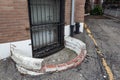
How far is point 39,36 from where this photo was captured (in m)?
4.71

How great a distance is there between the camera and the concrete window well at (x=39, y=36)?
362 centimetres

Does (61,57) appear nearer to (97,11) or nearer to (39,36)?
(39,36)

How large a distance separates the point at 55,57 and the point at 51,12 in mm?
1670

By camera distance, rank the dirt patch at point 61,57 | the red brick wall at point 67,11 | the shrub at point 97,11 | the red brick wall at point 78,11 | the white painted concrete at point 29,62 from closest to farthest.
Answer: the white painted concrete at point 29,62
the dirt patch at point 61,57
the red brick wall at point 67,11
the red brick wall at point 78,11
the shrub at point 97,11

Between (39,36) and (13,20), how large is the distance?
3.86 feet

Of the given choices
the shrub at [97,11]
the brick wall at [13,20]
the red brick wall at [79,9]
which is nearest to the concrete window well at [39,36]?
the brick wall at [13,20]

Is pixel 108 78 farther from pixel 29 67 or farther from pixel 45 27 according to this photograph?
pixel 45 27

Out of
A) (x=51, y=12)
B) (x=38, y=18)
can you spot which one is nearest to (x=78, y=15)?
(x=51, y=12)

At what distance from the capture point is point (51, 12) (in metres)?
4.91

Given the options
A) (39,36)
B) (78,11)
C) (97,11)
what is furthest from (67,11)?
(97,11)

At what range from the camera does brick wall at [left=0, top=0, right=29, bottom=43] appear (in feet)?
11.9

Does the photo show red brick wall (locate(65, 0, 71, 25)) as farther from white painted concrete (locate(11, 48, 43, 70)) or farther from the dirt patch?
white painted concrete (locate(11, 48, 43, 70))

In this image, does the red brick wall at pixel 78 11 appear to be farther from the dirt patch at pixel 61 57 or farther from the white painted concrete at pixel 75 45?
the dirt patch at pixel 61 57

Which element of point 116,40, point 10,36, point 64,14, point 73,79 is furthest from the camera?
point 116,40
